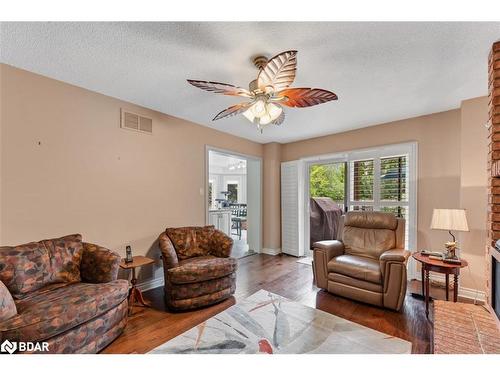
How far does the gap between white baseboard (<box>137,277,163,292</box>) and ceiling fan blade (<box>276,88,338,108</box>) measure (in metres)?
2.83

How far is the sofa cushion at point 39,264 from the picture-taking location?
5.79 feet

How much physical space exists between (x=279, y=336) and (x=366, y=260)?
1440 mm

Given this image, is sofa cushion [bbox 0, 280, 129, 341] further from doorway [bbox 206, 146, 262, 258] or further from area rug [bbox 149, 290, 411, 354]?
doorway [bbox 206, 146, 262, 258]

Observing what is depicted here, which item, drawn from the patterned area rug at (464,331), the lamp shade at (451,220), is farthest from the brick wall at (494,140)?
the lamp shade at (451,220)

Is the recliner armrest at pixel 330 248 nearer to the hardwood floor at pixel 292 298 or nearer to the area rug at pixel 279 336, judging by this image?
the hardwood floor at pixel 292 298

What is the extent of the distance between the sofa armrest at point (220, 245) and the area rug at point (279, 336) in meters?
0.75

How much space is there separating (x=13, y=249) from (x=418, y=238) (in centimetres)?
468

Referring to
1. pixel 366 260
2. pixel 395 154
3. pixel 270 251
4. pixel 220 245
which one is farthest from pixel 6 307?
pixel 395 154

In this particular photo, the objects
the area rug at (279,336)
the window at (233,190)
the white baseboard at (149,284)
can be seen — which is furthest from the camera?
the window at (233,190)

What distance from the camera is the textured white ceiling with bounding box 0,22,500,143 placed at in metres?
1.56

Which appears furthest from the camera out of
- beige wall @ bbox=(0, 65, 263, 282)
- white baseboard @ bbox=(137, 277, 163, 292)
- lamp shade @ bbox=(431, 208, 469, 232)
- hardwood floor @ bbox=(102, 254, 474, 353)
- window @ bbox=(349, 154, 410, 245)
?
window @ bbox=(349, 154, 410, 245)

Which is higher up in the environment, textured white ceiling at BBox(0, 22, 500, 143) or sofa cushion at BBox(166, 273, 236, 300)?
textured white ceiling at BBox(0, 22, 500, 143)

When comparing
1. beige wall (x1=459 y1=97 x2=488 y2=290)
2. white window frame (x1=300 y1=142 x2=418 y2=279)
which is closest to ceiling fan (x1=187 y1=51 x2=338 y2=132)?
beige wall (x1=459 y1=97 x2=488 y2=290)
